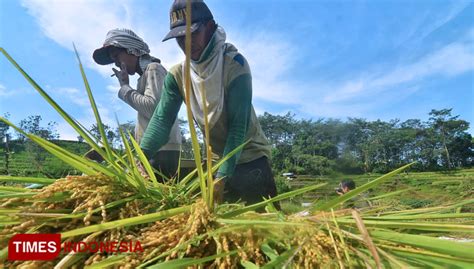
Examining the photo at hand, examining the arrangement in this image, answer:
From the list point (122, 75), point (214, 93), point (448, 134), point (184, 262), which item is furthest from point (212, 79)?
point (448, 134)

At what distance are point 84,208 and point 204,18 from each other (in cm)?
Answer: 134

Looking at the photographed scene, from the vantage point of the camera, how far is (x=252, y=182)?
2.11m

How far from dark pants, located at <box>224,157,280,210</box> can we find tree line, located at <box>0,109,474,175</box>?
9.4 inches

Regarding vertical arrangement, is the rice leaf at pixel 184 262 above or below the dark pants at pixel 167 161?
below

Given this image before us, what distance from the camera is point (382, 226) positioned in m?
0.75

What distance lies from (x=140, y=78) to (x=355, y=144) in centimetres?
206

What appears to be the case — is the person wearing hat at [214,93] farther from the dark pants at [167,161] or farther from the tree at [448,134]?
the tree at [448,134]

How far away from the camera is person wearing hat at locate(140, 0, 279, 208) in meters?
1.75

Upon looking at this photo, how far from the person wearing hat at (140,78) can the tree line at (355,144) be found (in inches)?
6.1

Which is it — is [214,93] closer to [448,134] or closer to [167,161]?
[167,161]

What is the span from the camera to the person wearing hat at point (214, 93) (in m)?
1.75

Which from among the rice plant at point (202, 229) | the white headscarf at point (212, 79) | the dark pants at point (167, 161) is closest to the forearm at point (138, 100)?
the dark pants at point (167, 161)

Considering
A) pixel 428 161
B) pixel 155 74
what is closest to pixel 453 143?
pixel 428 161

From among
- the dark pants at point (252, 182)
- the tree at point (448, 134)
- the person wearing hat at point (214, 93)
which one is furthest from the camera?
the tree at point (448, 134)
